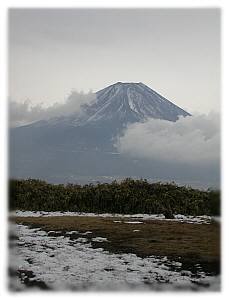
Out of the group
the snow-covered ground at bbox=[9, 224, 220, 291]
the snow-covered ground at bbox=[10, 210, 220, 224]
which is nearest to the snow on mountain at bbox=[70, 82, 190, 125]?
the snow-covered ground at bbox=[10, 210, 220, 224]

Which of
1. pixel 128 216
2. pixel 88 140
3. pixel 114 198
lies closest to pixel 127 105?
pixel 88 140

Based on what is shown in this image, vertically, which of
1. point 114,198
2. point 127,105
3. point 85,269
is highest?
point 127,105

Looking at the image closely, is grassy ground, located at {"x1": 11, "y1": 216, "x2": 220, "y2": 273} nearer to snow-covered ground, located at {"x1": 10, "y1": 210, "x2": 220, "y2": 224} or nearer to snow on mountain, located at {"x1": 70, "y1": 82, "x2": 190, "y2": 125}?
snow-covered ground, located at {"x1": 10, "y1": 210, "x2": 220, "y2": 224}

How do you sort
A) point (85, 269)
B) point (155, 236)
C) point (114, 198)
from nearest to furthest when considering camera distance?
point (85, 269) < point (155, 236) < point (114, 198)

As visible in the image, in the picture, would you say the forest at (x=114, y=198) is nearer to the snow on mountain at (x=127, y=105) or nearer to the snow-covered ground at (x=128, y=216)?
the snow-covered ground at (x=128, y=216)

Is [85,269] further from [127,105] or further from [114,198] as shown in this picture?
[127,105]

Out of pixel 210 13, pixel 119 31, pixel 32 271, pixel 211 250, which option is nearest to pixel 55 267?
pixel 32 271

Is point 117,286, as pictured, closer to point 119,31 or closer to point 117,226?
point 117,226
